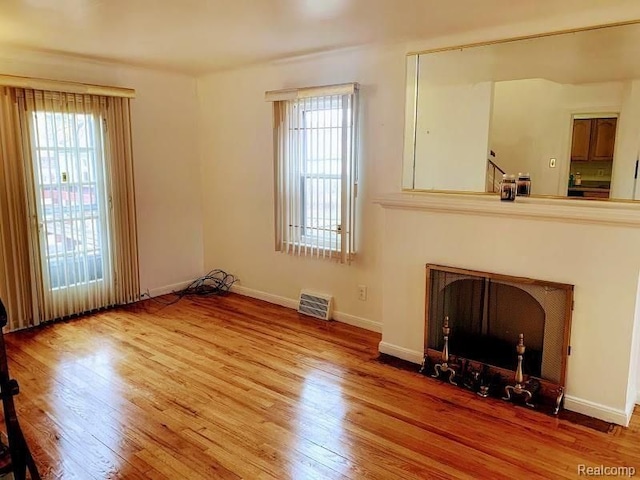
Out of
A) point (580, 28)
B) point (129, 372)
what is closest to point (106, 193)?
point (129, 372)

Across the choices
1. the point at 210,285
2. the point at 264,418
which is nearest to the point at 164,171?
the point at 210,285

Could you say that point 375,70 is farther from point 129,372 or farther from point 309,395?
point 129,372

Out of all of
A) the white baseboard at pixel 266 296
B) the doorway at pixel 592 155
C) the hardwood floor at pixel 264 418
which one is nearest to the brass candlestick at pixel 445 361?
the hardwood floor at pixel 264 418

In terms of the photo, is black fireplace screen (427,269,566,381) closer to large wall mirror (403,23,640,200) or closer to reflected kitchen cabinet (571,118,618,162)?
large wall mirror (403,23,640,200)

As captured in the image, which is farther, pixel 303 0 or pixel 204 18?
pixel 204 18

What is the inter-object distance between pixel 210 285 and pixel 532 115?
146 inches

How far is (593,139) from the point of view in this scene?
9.26 ft

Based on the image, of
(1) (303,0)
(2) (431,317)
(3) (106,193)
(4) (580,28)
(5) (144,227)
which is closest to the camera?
(1) (303,0)

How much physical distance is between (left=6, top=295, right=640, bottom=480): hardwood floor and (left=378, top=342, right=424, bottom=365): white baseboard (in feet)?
0.30

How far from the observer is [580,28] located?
9.29ft

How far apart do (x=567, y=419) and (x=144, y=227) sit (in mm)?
3983

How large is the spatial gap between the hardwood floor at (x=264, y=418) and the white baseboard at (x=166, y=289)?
107 centimetres

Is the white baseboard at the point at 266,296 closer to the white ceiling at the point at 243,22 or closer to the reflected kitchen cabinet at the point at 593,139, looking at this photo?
the white ceiling at the point at 243,22

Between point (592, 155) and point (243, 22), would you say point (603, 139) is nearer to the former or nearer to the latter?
point (592, 155)
